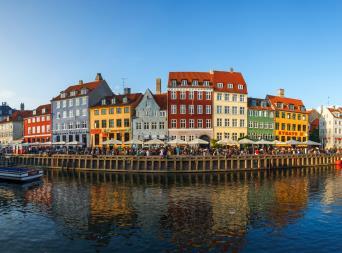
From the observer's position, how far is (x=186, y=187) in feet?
145

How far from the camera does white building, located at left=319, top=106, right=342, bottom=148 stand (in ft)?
379

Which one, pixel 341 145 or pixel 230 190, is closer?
pixel 230 190

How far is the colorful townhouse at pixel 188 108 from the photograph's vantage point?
8012 centimetres

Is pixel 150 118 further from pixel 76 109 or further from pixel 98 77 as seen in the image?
pixel 98 77

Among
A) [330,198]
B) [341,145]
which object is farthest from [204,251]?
[341,145]

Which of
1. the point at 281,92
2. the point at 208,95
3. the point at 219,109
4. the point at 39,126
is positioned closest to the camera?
the point at 208,95

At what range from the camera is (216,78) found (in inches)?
3361

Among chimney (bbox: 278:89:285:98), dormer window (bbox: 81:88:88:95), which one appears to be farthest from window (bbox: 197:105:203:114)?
chimney (bbox: 278:89:285:98)

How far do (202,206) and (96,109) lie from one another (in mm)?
61166

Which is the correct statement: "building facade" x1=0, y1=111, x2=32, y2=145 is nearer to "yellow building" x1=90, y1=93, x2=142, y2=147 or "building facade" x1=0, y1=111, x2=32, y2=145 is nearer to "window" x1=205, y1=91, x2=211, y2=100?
"yellow building" x1=90, y1=93, x2=142, y2=147

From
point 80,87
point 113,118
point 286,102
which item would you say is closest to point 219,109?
point 113,118

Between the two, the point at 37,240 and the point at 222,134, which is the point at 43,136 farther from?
the point at 37,240

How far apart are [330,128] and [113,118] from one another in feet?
232

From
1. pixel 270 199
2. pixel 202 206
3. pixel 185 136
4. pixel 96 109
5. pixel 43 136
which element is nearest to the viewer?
pixel 202 206
